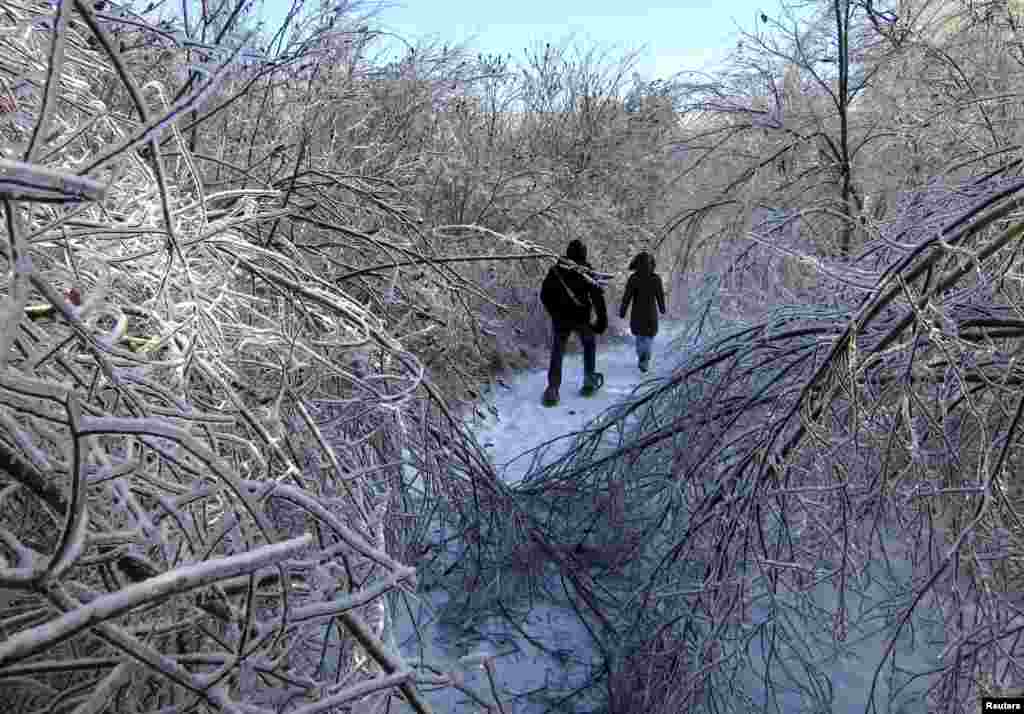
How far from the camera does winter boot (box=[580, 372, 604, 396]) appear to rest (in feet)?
28.2

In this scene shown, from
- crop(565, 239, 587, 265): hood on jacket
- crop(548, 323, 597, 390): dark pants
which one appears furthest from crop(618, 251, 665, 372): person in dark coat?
crop(565, 239, 587, 265): hood on jacket

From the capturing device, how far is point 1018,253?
1776 millimetres

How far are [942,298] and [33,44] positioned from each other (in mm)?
2428

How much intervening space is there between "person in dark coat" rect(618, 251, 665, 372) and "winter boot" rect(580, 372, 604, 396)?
0.96 m

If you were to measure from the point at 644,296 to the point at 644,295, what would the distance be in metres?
0.01

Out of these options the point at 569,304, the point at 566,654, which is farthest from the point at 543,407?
the point at 566,654

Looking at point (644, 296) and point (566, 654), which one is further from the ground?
point (644, 296)

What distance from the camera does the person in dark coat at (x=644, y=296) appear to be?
9.11 metres

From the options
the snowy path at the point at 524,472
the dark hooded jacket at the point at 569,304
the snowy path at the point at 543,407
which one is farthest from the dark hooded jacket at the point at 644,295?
the dark hooded jacket at the point at 569,304

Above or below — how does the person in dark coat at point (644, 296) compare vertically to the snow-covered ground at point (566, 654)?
above

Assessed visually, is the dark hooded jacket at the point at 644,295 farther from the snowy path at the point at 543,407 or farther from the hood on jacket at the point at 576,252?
the hood on jacket at the point at 576,252

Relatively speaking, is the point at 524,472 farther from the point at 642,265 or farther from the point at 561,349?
the point at 642,265

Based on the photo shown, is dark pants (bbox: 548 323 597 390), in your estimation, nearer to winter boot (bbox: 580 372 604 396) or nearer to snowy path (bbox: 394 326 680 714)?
winter boot (bbox: 580 372 604 396)

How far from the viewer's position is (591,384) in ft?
28.2
